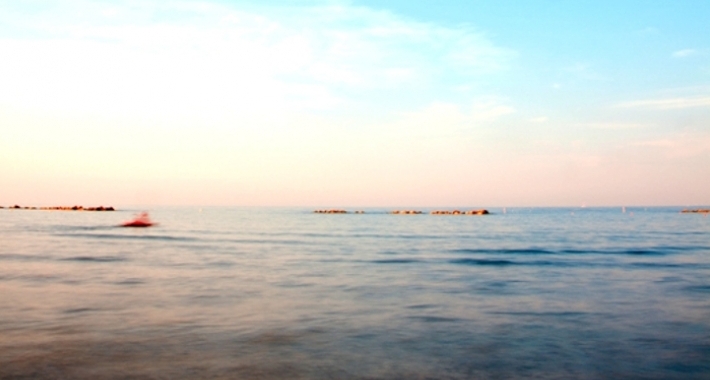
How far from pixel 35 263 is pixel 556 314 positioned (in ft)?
81.3

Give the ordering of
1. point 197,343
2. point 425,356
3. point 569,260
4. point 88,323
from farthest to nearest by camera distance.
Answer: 1. point 569,260
2. point 88,323
3. point 197,343
4. point 425,356

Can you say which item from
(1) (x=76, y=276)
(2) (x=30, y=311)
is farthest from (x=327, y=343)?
(1) (x=76, y=276)

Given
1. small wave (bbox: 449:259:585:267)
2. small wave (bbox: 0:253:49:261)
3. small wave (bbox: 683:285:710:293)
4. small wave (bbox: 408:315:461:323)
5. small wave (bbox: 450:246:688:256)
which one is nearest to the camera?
small wave (bbox: 408:315:461:323)

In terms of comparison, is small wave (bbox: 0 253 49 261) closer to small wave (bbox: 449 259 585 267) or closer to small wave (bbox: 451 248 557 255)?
small wave (bbox: 449 259 585 267)

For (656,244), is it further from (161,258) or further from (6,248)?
(6,248)

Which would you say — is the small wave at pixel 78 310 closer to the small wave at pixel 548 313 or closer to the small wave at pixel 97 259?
the small wave at pixel 548 313

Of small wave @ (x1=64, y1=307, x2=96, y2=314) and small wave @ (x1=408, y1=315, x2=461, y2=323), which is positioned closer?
small wave @ (x1=408, y1=315, x2=461, y2=323)

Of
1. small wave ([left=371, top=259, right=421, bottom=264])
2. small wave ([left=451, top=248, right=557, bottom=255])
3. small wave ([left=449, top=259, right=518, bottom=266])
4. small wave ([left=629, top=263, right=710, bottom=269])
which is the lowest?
small wave ([left=371, top=259, right=421, bottom=264])

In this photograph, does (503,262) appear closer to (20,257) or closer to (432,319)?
(432,319)

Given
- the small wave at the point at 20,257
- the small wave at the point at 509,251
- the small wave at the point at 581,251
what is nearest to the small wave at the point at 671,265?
the small wave at the point at 581,251

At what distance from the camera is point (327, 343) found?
40.7 feet

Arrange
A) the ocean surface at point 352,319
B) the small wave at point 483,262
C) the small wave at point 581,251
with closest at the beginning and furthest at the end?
the ocean surface at point 352,319, the small wave at point 483,262, the small wave at point 581,251

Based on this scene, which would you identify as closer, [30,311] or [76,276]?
[30,311]

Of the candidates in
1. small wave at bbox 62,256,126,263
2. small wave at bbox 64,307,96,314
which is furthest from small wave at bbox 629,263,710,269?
small wave at bbox 62,256,126,263
